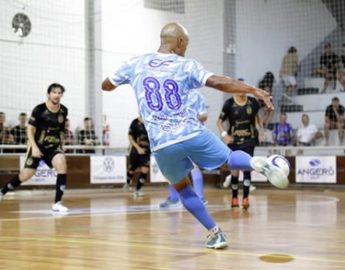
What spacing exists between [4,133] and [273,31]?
37.1 feet

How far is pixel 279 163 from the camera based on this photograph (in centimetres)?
475

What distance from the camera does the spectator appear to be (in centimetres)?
2112

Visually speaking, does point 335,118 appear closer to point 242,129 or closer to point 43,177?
point 43,177

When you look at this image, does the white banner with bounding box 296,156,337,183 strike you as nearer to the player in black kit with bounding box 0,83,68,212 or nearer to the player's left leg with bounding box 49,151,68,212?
the player in black kit with bounding box 0,83,68,212

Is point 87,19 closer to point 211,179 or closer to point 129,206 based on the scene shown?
point 211,179

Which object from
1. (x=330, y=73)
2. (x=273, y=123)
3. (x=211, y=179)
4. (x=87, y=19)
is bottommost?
(x=211, y=179)

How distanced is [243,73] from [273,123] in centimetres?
301

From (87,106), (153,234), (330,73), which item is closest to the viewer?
(153,234)

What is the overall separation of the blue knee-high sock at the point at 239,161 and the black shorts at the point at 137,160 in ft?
27.8

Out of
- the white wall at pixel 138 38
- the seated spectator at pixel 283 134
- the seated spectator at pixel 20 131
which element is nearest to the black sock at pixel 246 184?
the seated spectator at pixel 20 131

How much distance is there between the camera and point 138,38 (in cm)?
1945

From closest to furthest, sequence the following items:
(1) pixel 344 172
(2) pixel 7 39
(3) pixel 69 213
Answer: (3) pixel 69 213 → (1) pixel 344 172 → (2) pixel 7 39

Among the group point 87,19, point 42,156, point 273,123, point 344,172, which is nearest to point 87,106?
point 87,19

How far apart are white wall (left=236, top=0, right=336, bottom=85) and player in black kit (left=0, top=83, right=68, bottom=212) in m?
12.5
